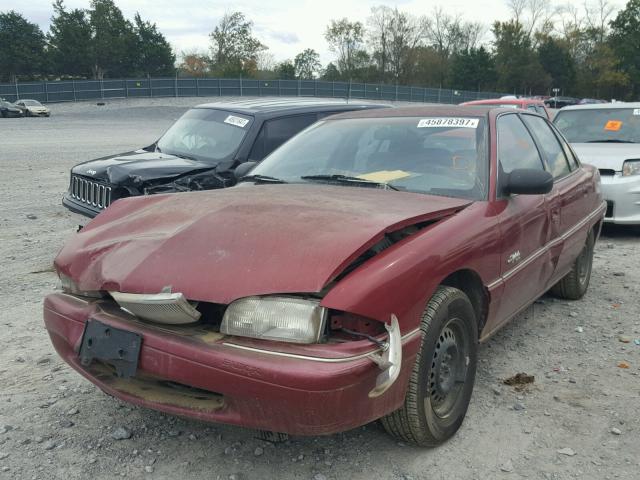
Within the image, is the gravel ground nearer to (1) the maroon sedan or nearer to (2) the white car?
(1) the maroon sedan

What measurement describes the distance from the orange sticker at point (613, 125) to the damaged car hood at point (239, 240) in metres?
6.12

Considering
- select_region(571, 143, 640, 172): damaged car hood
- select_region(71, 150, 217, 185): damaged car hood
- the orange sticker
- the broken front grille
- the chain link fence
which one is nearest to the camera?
select_region(71, 150, 217, 185): damaged car hood

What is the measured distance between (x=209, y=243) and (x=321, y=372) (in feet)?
2.56

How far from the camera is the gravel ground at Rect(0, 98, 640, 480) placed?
104 inches

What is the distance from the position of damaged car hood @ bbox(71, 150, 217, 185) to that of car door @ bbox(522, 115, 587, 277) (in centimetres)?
328

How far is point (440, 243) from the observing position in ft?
8.75

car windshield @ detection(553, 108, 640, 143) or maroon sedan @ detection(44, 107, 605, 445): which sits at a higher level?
car windshield @ detection(553, 108, 640, 143)

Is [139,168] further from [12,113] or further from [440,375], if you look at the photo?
[12,113]

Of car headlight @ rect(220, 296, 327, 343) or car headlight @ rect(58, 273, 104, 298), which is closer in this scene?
car headlight @ rect(220, 296, 327, 343)

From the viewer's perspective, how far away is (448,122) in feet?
12.3

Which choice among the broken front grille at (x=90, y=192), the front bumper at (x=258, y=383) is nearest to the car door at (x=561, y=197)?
the front bumper at (x=258, y=383)

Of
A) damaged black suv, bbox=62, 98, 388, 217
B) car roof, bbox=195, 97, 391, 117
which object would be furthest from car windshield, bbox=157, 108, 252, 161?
car roof, bbox=195, 97, 391, 117

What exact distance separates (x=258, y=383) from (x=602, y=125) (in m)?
7.70

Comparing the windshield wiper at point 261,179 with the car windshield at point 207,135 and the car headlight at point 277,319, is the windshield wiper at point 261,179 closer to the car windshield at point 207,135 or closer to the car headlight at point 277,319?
the car headlight at point 277,319
